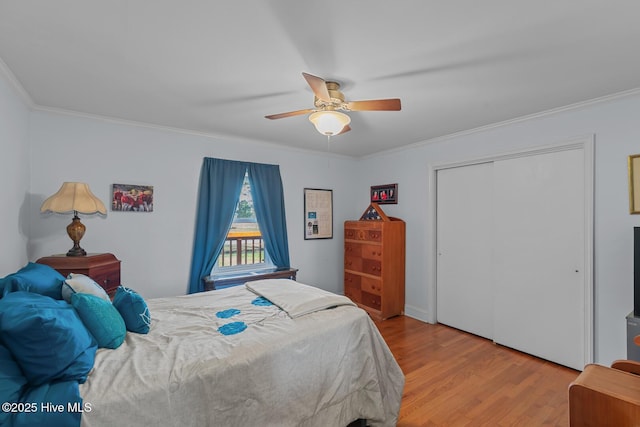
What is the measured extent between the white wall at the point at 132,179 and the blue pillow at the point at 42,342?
2.03m

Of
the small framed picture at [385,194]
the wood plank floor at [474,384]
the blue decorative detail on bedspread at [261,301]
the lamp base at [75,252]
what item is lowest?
the wood plank floor at [474,384]

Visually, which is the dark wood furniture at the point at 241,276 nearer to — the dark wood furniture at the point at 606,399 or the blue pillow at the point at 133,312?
the blue pillow at the point at 133,312

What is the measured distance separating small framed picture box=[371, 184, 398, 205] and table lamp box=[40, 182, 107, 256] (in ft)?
11.6

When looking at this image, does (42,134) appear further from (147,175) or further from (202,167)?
(202,167)

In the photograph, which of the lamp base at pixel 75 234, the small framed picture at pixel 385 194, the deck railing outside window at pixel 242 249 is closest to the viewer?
the lamp base at pixel 75 234

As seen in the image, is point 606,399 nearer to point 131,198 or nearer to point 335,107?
point 335,107

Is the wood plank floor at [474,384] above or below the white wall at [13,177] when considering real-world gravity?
below

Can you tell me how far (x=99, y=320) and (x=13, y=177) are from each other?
5.84 ft

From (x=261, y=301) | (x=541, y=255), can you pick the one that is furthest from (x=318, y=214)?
(x=541, y=255)

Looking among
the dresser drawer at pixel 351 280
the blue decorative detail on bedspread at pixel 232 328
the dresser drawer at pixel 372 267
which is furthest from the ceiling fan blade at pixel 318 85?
the dresser drawer at pixel 351 280

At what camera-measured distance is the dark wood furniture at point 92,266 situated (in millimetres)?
2369

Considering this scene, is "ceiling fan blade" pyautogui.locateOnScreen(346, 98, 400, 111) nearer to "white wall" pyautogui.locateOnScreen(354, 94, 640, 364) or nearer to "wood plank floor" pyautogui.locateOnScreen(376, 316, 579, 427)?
"white wall" pyautogui.locateOnScreen(354, 94, 640, 364)

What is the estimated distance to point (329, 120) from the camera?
2.13 m

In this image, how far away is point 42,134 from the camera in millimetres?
2824
